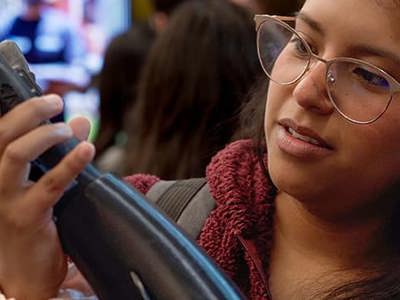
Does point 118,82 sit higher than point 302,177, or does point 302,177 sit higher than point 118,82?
point 302,177

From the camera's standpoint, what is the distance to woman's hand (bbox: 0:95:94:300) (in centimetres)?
77

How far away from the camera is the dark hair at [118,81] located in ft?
7.93

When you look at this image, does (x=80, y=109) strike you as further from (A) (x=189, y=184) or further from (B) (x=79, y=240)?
(B) (x=79, y=240)

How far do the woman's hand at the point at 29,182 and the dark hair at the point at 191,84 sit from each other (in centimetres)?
92

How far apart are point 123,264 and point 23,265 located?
106 mm

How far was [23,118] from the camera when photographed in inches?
30.3

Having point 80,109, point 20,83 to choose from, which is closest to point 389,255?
point 20,83

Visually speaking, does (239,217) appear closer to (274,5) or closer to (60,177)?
(60,177)

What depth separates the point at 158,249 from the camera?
0.81 m

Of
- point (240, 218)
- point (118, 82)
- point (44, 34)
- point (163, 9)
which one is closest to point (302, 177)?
point (240, 218)

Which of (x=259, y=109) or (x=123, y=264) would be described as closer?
(x=123, y=264)

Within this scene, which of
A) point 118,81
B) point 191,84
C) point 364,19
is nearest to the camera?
point 364,19

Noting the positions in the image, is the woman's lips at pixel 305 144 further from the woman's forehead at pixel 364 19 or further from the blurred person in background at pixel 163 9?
the blurred person in background at pixel 163 9

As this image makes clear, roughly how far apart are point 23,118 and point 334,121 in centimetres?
33
